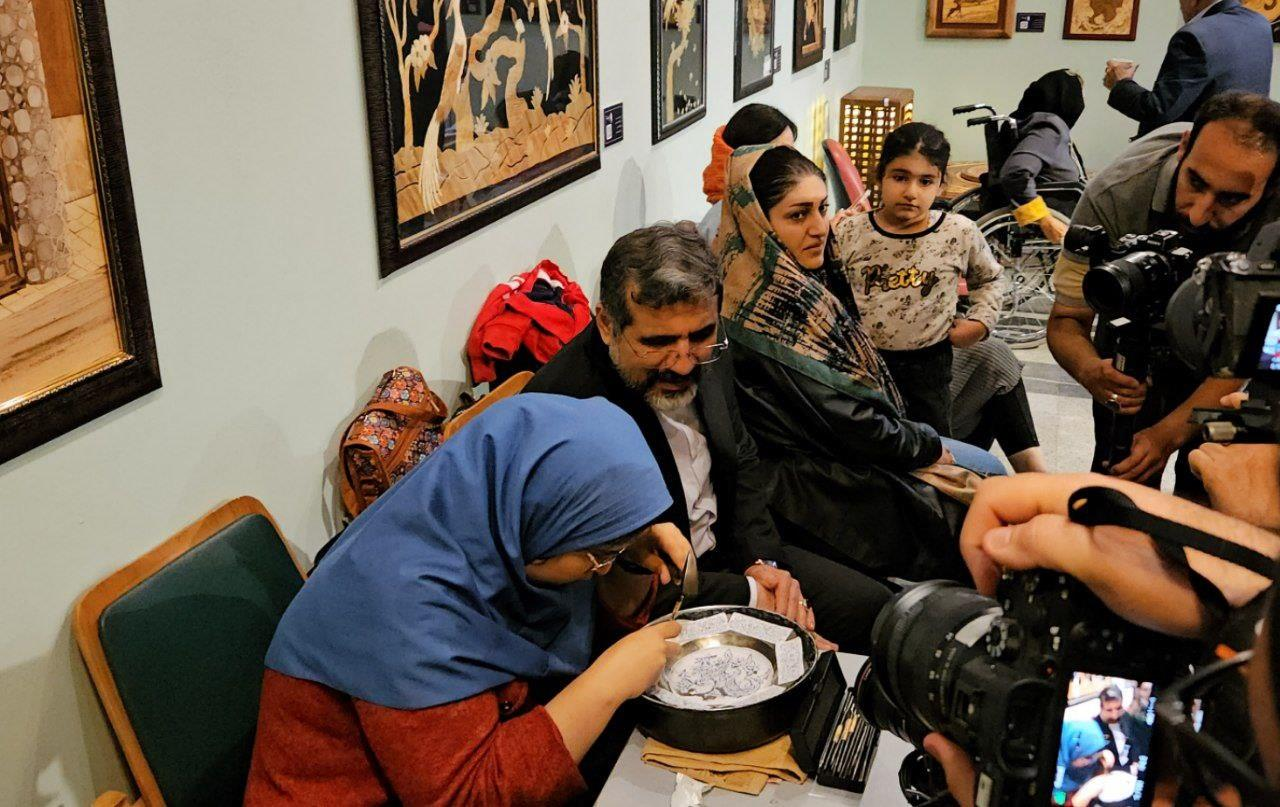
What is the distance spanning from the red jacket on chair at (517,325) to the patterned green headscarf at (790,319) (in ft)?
1.49

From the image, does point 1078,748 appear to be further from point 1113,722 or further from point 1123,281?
point 1123,281

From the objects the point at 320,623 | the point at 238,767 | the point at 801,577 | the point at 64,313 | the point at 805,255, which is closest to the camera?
the point at 320,623

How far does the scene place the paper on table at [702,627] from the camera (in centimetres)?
158

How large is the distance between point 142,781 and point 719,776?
85cm

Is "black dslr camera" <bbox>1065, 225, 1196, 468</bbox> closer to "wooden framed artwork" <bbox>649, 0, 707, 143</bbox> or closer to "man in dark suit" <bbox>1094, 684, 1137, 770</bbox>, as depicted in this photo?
"man in dark suit" <bbox>1094, 684, 1137, 770</bbox>

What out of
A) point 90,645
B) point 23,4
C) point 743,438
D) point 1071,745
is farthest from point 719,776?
point 23,4

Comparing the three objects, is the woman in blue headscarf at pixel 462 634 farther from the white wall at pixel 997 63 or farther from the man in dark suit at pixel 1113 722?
the white wall at pixel 997 63

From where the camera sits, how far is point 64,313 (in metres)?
1.45

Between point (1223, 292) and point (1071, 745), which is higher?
point (1223, 292)

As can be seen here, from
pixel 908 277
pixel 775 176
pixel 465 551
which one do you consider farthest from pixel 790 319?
pixel 465 551

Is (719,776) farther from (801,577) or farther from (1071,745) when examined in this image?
(801,577)

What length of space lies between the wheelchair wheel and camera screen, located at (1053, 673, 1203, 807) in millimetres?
4353

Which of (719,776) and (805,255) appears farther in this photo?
(805,255)

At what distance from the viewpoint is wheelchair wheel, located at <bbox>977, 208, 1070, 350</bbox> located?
199 inches
